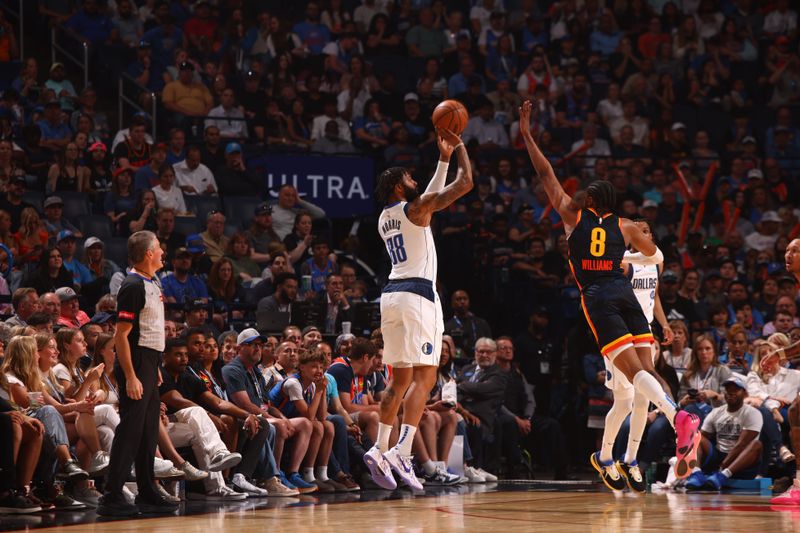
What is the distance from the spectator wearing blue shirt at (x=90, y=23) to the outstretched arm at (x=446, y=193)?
10251 millimetres

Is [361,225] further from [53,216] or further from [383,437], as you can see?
[383,437]

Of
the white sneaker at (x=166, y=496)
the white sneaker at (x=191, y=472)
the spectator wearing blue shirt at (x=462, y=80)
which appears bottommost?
the white sneaker at (x=166, y=496)

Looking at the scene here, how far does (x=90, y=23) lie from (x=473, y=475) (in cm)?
957

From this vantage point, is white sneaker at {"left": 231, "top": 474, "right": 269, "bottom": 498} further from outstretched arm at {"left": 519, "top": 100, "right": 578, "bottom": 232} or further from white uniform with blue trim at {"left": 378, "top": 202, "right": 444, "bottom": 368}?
outstretched arm at {"left": 519, "top": 100, "right": 578, "bottom": 232}

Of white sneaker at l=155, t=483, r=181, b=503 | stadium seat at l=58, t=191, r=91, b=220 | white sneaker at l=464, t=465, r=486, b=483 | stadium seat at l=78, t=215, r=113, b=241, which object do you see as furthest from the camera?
stadium seat at l=58, t=191, r=91, b=220

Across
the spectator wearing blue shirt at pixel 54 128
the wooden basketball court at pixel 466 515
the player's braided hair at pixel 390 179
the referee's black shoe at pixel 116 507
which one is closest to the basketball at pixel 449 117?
the player's braided hair at pixel 390 179

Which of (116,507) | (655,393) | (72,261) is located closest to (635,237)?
(655,393)

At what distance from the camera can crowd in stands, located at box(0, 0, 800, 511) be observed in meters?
10.9

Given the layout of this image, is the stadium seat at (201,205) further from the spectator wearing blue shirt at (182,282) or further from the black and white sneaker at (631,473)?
the black and white sneaker at (631,473)

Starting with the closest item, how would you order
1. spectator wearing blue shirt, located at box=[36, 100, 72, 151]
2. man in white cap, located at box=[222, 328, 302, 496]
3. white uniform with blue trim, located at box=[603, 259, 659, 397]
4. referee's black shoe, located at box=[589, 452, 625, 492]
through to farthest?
referee's black shoe, located at box=[589, 452, 625, 492], man in white cap, located at box=[222, 328, 302, 496], white uniform with blue trim, located at box=[603, 259, 659, 397], spectator wearing blue shirt, located at box=[36, 100, 72, 151]

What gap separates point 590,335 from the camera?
49.1 ft

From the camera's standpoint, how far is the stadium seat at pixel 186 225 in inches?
601

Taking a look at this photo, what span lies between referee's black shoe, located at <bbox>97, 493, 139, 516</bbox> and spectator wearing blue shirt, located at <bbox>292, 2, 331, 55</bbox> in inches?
483

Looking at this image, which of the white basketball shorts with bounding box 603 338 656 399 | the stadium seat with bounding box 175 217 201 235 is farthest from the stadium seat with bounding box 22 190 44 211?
the white basketball shorts with bounding box 603 338 656 399
